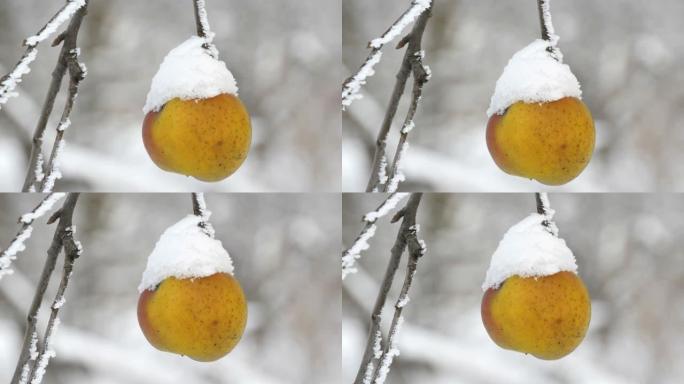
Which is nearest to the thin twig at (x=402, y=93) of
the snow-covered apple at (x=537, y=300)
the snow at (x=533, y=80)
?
the snow at (x=533, y=80)

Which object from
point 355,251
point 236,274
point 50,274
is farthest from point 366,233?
point 50,274

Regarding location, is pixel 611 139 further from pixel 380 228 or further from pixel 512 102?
pixel 380 228

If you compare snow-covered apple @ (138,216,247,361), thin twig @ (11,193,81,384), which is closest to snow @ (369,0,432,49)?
snow-covered apple @ (138,216,247,361)

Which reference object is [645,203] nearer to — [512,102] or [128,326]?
[512,102]

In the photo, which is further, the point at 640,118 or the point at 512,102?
the point at 640,118

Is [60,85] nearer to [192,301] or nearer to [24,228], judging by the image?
[24,228]

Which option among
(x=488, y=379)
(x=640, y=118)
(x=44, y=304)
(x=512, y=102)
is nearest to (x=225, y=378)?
(x=44, y=304)

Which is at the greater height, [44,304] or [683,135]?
[683,135]

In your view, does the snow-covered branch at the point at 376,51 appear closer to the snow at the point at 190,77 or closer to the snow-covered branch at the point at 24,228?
the snow at the point at 190,77

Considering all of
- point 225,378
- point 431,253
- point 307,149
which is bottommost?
point 225,378
